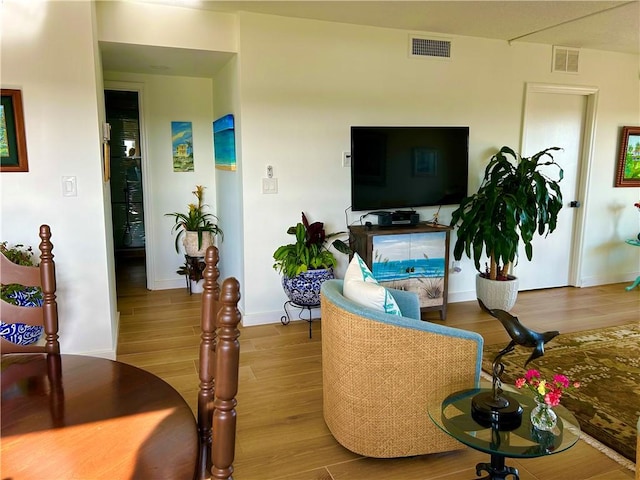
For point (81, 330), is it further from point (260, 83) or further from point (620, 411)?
point (620, 411)

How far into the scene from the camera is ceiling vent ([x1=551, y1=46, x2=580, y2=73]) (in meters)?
4.98

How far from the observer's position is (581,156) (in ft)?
17.6

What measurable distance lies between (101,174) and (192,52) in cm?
137

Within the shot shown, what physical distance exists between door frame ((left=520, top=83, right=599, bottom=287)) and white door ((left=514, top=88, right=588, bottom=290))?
22 mm

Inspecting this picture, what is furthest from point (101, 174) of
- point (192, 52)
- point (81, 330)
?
point (192, 52)

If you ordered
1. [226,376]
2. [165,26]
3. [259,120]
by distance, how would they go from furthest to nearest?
[259,120] → [165,26] → [226,376]

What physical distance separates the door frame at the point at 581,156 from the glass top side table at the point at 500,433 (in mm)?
3675

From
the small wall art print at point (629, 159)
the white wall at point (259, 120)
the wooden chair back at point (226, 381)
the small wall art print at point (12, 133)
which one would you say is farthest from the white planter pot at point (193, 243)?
the small wall art print at point (629, 159)

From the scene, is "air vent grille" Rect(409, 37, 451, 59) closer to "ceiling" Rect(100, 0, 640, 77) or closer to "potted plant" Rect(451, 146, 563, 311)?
"ceiling" Rect(100, 0, 640, 77)

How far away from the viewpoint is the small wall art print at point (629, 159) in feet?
17.9

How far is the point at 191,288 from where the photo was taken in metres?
5.22

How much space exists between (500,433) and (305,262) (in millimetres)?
2381

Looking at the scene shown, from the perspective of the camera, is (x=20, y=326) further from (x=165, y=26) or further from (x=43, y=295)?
(x=165, y=26)

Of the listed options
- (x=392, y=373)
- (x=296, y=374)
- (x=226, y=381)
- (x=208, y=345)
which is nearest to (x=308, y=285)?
(x=296, y=374)
